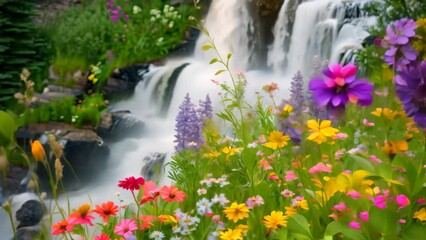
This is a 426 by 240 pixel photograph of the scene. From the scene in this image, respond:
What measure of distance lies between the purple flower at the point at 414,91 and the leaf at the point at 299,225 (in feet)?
1.44

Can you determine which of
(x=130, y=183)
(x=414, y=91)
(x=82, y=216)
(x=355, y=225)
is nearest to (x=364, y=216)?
(x=355, y=225)

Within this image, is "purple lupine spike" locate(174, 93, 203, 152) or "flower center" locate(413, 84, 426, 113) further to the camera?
"purple lupine spike" locate(174, 93, 203, 152)

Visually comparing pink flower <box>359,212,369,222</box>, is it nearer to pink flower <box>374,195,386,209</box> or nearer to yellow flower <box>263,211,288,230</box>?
pink flower <box>374,195,386,209</box>

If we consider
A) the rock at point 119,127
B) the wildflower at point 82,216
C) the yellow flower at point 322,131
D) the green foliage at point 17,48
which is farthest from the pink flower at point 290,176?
the green foliage at point 17,48

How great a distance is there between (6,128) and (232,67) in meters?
7.83

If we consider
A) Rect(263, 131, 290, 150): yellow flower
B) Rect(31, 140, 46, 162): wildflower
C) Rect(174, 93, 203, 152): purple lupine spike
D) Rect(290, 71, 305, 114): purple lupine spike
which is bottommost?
Rect(174, 93, 203, 152): purple lupine spike

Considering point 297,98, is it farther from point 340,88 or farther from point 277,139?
point 340,88

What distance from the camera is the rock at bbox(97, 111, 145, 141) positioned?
312 inches

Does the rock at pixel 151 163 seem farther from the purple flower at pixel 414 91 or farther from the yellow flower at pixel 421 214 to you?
the purple flower at pixel 414 91

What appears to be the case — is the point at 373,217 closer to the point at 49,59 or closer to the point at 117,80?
the point at 117,80

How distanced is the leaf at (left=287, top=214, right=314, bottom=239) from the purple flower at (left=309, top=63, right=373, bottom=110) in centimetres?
36

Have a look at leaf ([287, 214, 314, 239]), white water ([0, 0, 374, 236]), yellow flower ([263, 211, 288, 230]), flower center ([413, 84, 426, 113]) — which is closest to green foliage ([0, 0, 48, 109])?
white water ([0, 0, 374, 236])

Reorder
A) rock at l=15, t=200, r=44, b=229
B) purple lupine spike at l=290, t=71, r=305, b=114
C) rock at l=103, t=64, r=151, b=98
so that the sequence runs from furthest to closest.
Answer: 1. rock at l=103, t=64, r=151, b=98
2. rock at l=15, t=200, r=44, b=229
3. purple lupine spike at l=290, t=71, r=305, b=114

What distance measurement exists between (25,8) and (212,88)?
13.2ft
